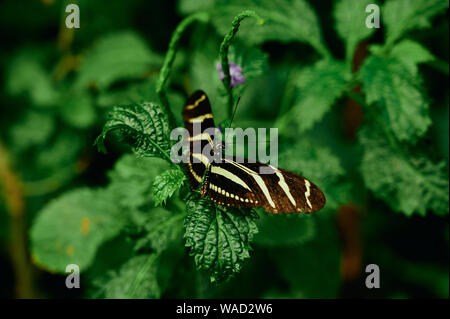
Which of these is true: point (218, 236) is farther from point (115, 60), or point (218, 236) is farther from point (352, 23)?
point (115, 60)

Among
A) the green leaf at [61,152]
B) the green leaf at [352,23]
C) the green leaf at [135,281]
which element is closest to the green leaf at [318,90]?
the green leaf at [352,23]

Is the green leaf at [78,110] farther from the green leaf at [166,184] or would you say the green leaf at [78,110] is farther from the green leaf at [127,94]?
the green leaf at [166,184]

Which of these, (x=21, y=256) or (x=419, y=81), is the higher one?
(x=419, y=81)

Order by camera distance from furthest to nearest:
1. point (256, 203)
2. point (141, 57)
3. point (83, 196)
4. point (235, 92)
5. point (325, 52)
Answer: point (141, 57)
point (83, 196)
point (325, 52)
point (235, 92)
point (256, 203)

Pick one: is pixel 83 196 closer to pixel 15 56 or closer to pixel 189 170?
pixel 189 170

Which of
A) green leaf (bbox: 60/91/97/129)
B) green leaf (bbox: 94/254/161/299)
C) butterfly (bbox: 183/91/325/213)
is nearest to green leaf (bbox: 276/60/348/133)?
butterfly (bbox: 183/91/325/213)

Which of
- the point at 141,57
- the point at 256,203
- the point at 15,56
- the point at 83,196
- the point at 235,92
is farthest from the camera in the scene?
the point at 15,56

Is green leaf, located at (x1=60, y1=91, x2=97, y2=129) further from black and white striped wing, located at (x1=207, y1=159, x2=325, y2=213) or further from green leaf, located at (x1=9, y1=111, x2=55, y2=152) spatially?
black and white striped wing, located at (x1=207, y1=159, x2=325, y2=213)
